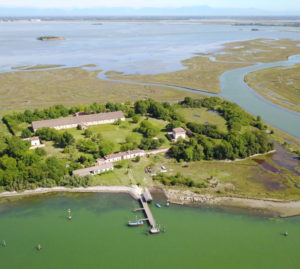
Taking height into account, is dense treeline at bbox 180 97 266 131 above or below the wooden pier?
above

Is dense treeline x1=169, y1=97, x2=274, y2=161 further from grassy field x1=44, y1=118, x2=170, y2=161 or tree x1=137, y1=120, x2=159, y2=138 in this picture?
tree x1=137, y1=120, x2=159, y2=138

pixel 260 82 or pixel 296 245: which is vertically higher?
pixel 260 82

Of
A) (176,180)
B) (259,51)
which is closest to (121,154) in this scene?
(176,180)

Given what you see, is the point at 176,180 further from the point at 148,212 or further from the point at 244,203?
the point at 244,203

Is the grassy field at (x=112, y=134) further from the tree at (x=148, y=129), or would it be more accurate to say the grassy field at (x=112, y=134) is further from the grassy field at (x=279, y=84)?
the grassy field at (x=279, y=84)

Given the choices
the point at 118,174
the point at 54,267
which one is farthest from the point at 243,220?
the point at 54,267

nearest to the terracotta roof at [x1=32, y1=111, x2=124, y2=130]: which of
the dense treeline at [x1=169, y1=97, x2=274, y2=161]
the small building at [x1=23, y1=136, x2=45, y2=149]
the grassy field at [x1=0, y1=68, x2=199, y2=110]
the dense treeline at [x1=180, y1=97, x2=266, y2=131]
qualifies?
the small building at [x1=23, y1=136, x2=45, y2=149]

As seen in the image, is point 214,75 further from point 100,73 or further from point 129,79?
point 100,73
